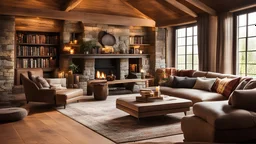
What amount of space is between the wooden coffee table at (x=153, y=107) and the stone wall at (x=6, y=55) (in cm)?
395

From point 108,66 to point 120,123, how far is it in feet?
15.7

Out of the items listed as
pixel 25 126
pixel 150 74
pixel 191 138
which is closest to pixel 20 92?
pixel 25 126

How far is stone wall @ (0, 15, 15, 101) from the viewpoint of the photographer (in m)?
7.14

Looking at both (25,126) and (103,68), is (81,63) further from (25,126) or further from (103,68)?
(25,126)

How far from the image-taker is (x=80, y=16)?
8094mm

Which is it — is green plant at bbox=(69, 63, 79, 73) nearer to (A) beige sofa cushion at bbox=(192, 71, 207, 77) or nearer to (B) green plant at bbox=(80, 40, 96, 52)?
(B) green plant at bbox=(80, 40, 96, 52)

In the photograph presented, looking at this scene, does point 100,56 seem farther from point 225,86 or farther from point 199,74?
point 225,86

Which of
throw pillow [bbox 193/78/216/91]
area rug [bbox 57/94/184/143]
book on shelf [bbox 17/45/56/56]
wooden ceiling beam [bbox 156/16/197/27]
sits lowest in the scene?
area rug [bbox 57/94/184/143]

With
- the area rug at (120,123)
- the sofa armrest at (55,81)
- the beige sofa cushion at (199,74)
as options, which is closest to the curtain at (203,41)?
the beige sofa cushion at (199,74)

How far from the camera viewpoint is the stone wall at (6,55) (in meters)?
7.14

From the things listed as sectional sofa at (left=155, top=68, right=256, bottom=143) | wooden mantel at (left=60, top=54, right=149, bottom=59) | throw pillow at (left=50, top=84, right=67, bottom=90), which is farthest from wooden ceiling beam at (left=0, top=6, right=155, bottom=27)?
sectional sofa at (left=155, top=68, right=256, bottom=143)

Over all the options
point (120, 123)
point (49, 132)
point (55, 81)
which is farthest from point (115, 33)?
point (49, 132)

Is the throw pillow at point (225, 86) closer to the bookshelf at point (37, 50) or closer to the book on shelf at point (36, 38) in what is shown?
the bookshelf at point (37, 50)

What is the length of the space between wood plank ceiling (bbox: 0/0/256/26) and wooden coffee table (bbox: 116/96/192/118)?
3.33 metres
